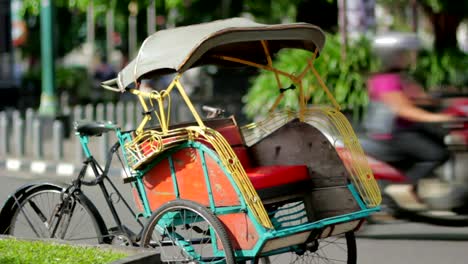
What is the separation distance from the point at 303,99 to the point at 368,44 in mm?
12457

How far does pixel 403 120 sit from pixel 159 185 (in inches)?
122

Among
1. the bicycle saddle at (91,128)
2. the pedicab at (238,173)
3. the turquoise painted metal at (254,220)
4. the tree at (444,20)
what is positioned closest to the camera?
the turquoise painted metal at (254,220)

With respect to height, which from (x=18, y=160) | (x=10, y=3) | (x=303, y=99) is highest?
(x=10, y=3)

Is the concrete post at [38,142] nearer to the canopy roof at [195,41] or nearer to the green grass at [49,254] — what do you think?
the canopy roof at [195,41]

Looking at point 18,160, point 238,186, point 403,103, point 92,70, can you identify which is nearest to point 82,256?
point 238,186

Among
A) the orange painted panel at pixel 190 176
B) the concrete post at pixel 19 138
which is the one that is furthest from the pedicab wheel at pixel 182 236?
the concrete post at pixel 19 138

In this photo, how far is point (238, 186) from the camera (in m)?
5.88

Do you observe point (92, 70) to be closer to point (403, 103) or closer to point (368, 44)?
point (368, 44)

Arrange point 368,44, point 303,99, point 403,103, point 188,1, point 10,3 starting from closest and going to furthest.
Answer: point 303,99
point 403,103
point 368,44
point 188,1
point 10,3

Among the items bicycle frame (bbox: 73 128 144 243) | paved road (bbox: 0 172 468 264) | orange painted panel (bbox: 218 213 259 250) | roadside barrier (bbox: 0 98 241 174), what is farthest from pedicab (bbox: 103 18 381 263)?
roadside barrier (bbox: 0 98 241 174)

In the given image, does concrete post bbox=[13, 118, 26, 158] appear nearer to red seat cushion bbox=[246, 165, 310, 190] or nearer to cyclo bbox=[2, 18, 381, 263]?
cyclo bbox=[2, 18, 381, 263]

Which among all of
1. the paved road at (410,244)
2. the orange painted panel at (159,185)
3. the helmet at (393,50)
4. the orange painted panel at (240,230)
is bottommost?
the paved road at (410,244)

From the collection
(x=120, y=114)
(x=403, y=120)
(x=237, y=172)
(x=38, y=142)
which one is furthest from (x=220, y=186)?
(x=120, y=114)

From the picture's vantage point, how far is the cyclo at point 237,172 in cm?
596
